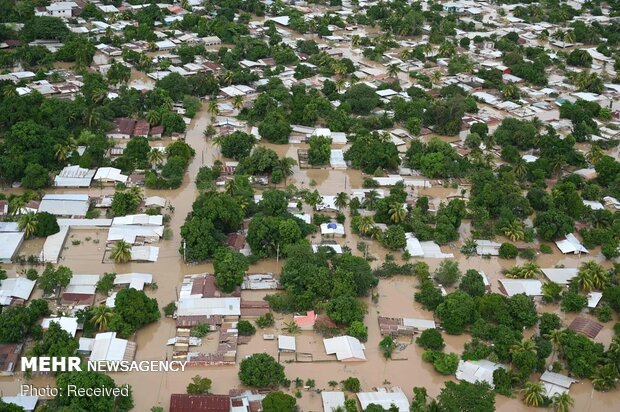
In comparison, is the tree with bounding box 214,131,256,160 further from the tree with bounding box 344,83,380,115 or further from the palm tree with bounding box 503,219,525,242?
the palm tree with bounding box 503,219,525,242

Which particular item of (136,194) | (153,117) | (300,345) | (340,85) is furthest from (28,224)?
(340,85)

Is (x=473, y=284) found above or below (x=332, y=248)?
above

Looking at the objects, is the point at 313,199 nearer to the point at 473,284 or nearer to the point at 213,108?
the point at 473,284

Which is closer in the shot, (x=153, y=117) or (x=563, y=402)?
(x=563, y=402)

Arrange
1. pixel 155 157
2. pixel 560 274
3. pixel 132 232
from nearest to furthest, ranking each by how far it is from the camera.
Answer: pixel 560 274, pixel 132 232, pixel 155 157

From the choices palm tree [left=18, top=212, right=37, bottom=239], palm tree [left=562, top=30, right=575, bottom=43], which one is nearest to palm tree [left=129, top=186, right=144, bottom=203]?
palm tree [left=18, top=212, right=37, bottom=239]

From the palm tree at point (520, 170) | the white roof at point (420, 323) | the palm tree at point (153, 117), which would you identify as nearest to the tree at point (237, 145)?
the palm tree at point (153, 117)
